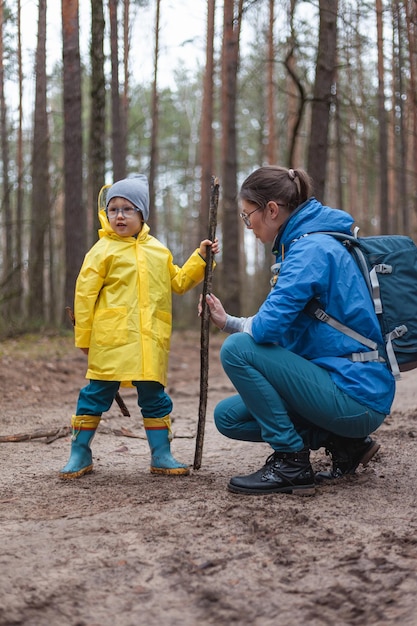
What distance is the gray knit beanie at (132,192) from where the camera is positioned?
4.15 m

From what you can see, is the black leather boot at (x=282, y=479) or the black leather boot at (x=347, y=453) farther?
the black leather boot at (x=347, y=453)

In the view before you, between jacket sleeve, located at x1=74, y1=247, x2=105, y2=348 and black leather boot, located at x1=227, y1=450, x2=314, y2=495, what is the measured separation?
1240 millimetres

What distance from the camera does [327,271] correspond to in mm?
3359

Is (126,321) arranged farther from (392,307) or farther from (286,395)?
(392,307)

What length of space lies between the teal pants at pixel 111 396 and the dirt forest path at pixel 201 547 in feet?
1.29

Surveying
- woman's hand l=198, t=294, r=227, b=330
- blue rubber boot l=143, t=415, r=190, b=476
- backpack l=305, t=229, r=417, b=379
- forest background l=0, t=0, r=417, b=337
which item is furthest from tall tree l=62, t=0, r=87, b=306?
backpack l=305, t=229, r=417, b=379

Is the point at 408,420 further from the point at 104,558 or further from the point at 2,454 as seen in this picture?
the point at 104,558

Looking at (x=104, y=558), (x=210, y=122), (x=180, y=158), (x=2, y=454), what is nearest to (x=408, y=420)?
(x=2, y=454)

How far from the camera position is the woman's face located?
3.66 metres

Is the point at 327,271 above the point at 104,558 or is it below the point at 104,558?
above

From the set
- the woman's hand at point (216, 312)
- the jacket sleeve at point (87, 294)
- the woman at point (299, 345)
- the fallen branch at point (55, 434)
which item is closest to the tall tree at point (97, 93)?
the fallen branch at point (55, 434)

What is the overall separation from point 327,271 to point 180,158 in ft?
103

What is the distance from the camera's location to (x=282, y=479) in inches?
138

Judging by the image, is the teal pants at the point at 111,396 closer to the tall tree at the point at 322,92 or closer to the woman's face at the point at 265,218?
the woman's face at the point at 265,218
